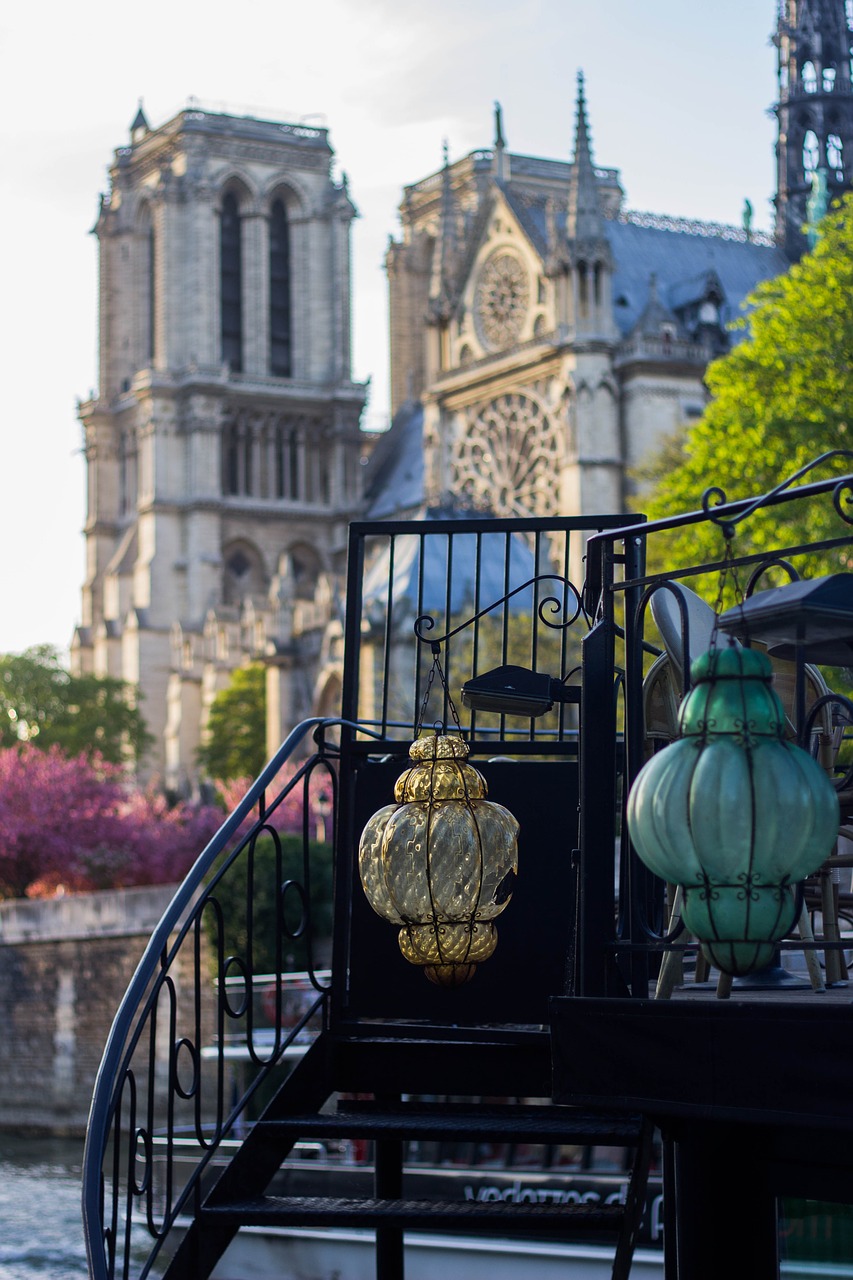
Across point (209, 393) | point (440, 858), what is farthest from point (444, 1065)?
point (209, 393)

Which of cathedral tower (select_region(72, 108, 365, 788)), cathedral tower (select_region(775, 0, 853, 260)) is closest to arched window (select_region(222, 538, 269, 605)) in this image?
cathedral tower (select_region(72, 108, 365, 788))

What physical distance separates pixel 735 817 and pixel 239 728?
7050cm

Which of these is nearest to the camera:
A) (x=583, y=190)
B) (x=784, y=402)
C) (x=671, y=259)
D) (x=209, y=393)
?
(x=784, y=402)

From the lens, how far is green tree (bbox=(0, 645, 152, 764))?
254 ft

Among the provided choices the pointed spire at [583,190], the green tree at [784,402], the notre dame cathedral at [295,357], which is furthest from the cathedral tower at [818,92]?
the green tree at [784,402]

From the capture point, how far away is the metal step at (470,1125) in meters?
6.67

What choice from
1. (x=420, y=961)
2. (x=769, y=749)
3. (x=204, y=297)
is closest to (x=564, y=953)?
(x=420, y=961)

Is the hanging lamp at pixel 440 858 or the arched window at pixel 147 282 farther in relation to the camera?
the arched window at pixel 147 282

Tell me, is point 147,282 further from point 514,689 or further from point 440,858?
point 440,858

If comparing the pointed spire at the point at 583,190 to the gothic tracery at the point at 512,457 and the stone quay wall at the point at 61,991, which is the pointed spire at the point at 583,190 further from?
the stone quay wall at the point at 61,991

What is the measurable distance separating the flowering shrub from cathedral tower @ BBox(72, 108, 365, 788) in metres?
29.4

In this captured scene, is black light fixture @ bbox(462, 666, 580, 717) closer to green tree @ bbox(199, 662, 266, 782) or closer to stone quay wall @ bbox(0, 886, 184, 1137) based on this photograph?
stone quay wall @ bbox(0, 886, 184, 1137)

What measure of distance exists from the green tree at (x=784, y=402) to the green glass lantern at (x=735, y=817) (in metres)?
21.7

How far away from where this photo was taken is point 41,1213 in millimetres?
26984
